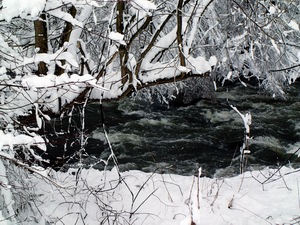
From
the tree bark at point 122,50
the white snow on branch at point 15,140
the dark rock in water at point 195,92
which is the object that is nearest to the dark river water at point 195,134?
the dark rock in water at point 195,92

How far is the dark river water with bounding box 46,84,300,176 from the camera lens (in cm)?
723

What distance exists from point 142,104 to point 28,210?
24.3 feet

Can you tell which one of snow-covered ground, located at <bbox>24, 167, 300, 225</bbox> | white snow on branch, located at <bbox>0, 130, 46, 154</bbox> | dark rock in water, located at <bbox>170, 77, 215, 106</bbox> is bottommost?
snow-covered ground, located at <bbox>24, 167, 300, 225</bbox>

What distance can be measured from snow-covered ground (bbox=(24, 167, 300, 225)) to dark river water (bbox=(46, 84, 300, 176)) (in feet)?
6.27

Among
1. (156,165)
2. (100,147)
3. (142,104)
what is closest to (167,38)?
(156,165)

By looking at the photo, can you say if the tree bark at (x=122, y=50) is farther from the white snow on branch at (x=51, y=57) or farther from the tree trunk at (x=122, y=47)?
the white snow on branch at (x=51, y=57)

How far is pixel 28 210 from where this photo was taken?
12.0 feet

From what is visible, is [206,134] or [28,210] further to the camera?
[206,134]

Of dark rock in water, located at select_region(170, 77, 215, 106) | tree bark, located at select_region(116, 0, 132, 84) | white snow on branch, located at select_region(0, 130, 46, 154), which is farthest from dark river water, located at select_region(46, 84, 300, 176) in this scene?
white snow on branch, located at select_region(0, 130, 46, 154)

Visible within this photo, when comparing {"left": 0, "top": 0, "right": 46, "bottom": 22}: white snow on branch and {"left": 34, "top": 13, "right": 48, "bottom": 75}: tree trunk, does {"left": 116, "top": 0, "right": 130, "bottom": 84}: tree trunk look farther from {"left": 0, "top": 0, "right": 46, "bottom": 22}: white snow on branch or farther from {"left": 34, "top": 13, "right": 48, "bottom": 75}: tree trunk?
{"left": 0, "top": 0, "right": 46, "bottom": 22}: white snow on branch

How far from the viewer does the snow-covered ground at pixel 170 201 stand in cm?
360

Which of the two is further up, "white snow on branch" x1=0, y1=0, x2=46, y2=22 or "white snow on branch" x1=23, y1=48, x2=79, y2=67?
"white snow on branch" x1=0, y1=0, x2=46, y2=22

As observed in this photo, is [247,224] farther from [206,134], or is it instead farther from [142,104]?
[142,104]

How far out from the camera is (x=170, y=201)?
392 cm
